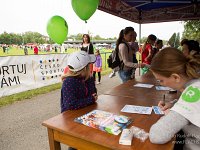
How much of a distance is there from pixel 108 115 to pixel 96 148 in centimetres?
36

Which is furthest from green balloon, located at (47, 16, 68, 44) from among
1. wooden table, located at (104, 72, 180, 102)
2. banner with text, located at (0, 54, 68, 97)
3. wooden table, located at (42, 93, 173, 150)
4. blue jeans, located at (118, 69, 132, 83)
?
wooden table, located at (42, 93, 173, 150)

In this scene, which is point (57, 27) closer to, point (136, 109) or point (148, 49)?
point (148, 49)

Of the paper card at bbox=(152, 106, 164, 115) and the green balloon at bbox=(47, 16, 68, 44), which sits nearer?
the paper card at bbox=(152, 106, 164, 115)

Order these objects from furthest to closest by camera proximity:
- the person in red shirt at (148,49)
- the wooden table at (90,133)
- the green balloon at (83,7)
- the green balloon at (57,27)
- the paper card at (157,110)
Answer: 1. the person in red shirt at (148,49)
2. the green balloon at (57,27)
3. the green balloon at (83,7)
4. the paper card at (157,110)
5. the wooden table at (90,133)

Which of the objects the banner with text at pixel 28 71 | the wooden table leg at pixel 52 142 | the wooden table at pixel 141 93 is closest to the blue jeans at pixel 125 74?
the wooden table at pixel 141 93

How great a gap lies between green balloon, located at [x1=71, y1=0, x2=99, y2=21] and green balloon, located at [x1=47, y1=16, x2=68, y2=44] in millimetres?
664

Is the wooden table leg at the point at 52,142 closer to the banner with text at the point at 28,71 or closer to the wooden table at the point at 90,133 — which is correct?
the wooden table at the point at 90,133

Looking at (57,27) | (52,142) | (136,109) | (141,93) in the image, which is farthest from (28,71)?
(136,109)

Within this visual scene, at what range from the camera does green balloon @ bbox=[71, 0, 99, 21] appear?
3.43 meters

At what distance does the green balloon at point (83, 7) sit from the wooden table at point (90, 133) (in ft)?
7.53

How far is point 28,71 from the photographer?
17.0 ft

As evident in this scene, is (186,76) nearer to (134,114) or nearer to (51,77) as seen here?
(134,114)

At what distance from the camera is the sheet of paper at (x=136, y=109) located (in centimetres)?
168

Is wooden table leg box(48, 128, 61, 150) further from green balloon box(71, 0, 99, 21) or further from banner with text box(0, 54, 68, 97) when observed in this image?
banner with text box(0, 54, 68, 97)
